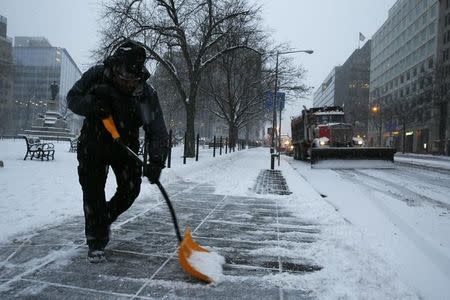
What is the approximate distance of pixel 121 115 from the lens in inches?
140

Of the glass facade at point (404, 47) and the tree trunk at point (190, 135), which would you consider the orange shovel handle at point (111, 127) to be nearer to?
the tree trunk at point (190, 135)

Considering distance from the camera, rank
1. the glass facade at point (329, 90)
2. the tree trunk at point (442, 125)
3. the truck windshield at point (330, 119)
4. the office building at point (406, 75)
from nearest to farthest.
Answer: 1. the truck windshield at point (330, 119)
2. the tree trunk at point (442, 125)
3. the office building at point (406, 75)
4. the glass facade at point (329, 90)

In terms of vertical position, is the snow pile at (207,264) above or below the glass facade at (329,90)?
below

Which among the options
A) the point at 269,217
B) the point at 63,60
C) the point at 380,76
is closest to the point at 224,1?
the point at 269,217

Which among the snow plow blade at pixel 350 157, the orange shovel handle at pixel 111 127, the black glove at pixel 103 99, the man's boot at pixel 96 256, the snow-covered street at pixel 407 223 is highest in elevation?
the black glove at pixel 103 99

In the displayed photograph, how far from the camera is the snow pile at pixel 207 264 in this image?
3157 mm

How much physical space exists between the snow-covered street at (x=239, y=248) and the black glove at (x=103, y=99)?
1258 millimetres

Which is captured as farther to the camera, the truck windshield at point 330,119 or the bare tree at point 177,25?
the truck windshield at point 330,119

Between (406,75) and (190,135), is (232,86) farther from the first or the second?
(406,75)

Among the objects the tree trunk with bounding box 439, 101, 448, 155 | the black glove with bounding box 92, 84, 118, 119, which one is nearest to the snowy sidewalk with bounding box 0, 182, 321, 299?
the black glove with bounding box 92, 84, 118, 119

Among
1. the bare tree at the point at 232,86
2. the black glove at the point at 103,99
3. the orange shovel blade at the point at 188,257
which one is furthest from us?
the bare tree at the point at 232,86

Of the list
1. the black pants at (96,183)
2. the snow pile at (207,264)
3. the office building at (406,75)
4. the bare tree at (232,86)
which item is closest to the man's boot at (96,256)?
the black pants at (96,183)

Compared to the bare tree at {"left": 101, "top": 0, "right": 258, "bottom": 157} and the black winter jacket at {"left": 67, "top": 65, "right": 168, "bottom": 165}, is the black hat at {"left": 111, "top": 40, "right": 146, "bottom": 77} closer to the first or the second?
the black winter jacket at {"left": 67, "top": 65, "right": 168, "bottom": 165}

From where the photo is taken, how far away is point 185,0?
20.0 metres
